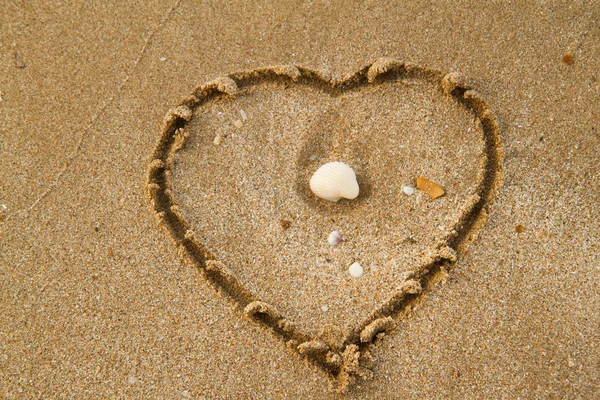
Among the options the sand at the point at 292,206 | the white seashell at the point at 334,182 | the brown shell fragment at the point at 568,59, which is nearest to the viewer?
the sand at the point at 292,206

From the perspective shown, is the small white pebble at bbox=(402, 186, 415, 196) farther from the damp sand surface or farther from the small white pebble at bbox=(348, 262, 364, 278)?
the small white pebble at bbox=(348, 262, 364, 278)

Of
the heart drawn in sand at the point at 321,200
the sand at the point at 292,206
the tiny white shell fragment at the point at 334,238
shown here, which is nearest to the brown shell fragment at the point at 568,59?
the sand at the point at 292,206

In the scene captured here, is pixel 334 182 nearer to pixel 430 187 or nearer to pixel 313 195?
pixel 313 195

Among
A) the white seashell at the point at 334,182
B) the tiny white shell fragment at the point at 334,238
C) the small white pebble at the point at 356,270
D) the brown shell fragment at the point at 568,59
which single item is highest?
the brown shell fragment at the point at 568,59

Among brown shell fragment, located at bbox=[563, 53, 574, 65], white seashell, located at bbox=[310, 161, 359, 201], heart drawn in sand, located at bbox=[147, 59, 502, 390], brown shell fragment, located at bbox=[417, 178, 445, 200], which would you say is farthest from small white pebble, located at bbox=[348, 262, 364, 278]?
brown shell fragment, located at bbox=[563, 53, 574, 65]

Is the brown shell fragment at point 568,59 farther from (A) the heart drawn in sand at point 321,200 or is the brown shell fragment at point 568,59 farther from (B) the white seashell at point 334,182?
(B) the white seashell at point 334,182

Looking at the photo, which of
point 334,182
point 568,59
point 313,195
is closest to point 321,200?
point 313,195

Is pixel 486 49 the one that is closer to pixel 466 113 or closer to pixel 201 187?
pixel 466 113
